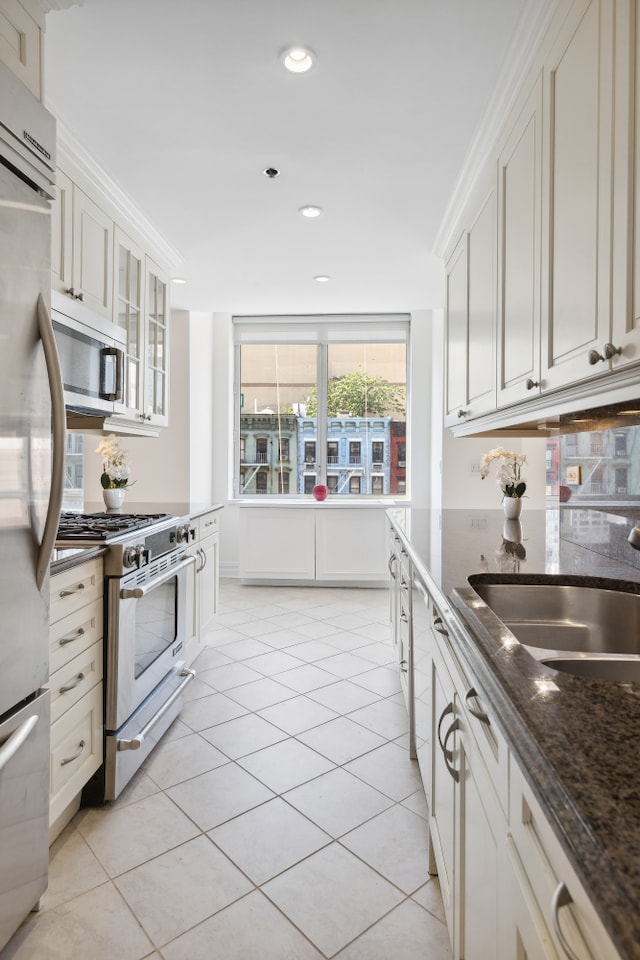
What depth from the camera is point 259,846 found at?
173cm

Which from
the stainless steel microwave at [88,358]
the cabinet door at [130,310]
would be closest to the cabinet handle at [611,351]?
the stainless steel microwave at [88,358]

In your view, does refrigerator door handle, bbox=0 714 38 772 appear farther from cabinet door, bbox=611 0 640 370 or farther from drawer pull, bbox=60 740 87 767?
cabinet door, bbox=611 0 640 370

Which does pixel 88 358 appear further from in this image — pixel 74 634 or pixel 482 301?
pixel 482 301

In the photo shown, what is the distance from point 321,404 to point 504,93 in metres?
3.84

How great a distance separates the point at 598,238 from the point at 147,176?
85.7 inches

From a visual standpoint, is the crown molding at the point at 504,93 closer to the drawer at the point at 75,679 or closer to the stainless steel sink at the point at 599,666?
the stainless steel sink at the point at 599,666

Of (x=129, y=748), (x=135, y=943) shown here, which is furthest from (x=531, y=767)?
(x=129, y=748)

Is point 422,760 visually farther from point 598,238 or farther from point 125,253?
point 125,253

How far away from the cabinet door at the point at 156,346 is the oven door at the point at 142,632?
1.13 metres

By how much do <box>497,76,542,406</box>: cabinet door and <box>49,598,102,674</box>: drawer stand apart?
1581 millimetres

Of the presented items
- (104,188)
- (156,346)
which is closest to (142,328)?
(156,346)

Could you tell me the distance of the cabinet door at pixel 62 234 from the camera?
2209mm

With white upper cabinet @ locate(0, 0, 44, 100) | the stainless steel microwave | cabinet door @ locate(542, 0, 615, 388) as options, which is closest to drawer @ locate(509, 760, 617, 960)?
cabinet door @ locate(542, 0, 615, 388)

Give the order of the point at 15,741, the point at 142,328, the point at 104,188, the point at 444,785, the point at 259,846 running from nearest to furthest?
the point at 15,741
the point at 444,785
the point at 259,846
the point at 104,188
the point at 142,328
